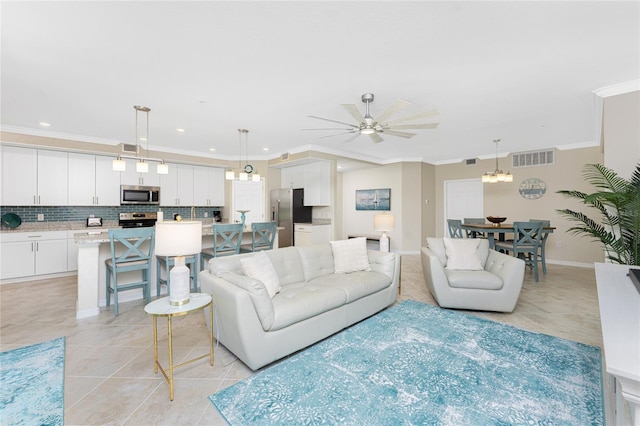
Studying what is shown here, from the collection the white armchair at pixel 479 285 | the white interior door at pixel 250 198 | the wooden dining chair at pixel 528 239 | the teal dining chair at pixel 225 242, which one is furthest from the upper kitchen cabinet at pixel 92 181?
the wooden dining chair at pixel 528 239

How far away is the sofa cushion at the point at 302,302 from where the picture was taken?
2.19m

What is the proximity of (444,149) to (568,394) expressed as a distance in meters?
5.37

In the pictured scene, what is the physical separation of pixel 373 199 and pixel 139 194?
5854 millimetres

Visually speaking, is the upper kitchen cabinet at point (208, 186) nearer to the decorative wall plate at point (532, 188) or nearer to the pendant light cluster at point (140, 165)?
the pendant light cluster at point (140, 165)

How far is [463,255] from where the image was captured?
3574 mm

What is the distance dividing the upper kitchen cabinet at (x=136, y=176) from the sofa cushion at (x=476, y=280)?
582 centimetres

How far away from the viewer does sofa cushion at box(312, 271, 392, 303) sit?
2.77 meters

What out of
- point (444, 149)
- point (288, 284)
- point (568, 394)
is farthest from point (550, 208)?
point (288, 284)

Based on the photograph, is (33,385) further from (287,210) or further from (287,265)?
(287,210)

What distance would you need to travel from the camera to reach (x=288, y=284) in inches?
117

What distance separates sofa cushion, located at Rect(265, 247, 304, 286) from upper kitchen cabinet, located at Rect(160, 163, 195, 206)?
427 cm

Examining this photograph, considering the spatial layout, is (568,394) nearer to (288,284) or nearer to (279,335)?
(279,335)

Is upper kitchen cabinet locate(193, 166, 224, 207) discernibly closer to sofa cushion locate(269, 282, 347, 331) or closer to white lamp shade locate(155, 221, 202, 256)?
sofa cushion locate(269, 282, 347, 331)

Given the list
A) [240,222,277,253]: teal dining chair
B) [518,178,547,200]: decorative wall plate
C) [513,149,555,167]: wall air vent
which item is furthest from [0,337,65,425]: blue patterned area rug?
[513,149,555,167]: wall air vent
